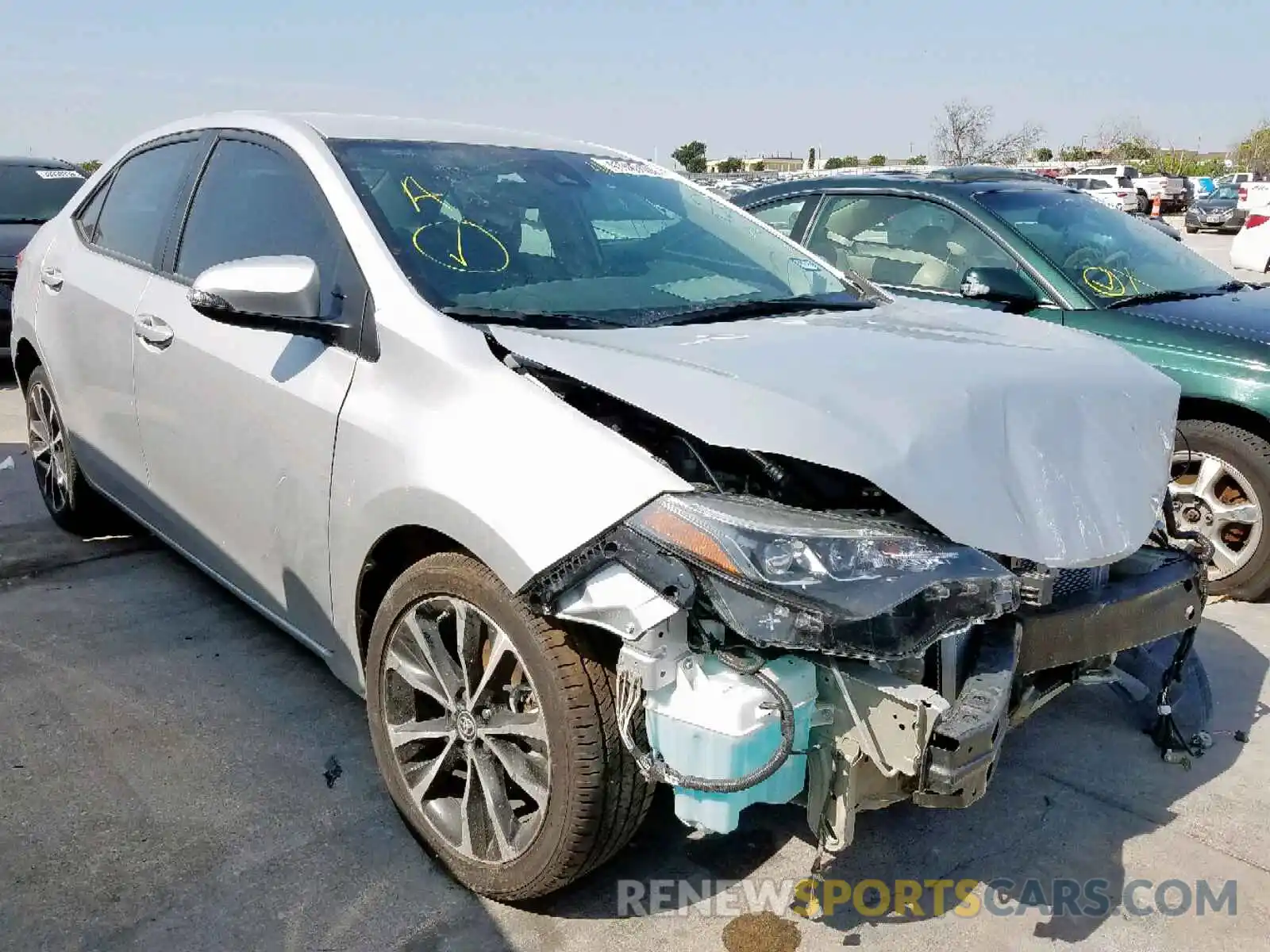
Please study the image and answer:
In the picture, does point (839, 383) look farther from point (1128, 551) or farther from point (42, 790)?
point (42, 790)

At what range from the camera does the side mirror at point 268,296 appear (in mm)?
2557

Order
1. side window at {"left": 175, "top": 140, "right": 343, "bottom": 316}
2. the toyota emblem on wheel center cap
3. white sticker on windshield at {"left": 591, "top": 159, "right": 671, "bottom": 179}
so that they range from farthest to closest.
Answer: white sticker on windshield at {"left": 591, "top": 159, "right": 671, "bottom": 179} < side window at {"left": 175, "top": 140, "right": 343, "bottom": 316} < the toyota emblem on wheel center cap

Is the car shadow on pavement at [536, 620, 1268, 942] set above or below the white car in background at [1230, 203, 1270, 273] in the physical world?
below

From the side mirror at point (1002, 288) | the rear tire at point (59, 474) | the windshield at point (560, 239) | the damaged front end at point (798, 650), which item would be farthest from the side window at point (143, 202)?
the side mirror at point (1002, 288)

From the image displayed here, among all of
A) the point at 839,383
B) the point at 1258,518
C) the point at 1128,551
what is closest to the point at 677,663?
the point at 839,383

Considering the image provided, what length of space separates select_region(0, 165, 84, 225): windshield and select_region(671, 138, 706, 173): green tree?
131 ft

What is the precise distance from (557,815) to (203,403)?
170 cm

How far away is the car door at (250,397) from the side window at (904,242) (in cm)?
304

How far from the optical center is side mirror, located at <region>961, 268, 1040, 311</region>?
4664mm

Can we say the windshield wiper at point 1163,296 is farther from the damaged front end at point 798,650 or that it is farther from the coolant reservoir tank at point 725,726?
the coolant reservoir tank at point 725,726

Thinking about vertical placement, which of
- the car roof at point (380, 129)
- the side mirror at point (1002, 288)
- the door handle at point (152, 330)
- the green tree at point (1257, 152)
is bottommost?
the green tree at point (1257, 152)

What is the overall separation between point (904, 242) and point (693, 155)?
178 ft

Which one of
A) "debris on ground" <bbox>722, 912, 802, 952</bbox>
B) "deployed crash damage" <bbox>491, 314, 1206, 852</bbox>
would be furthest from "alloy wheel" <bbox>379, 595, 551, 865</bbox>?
"debris on ground" <bbox>722, 912, 802, 952</bbox>

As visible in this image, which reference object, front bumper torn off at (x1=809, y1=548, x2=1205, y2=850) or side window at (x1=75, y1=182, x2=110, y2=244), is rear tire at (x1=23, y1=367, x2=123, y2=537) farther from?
front bumper torn off at (x1=809, y1=548, x2=1205, y2=850)
